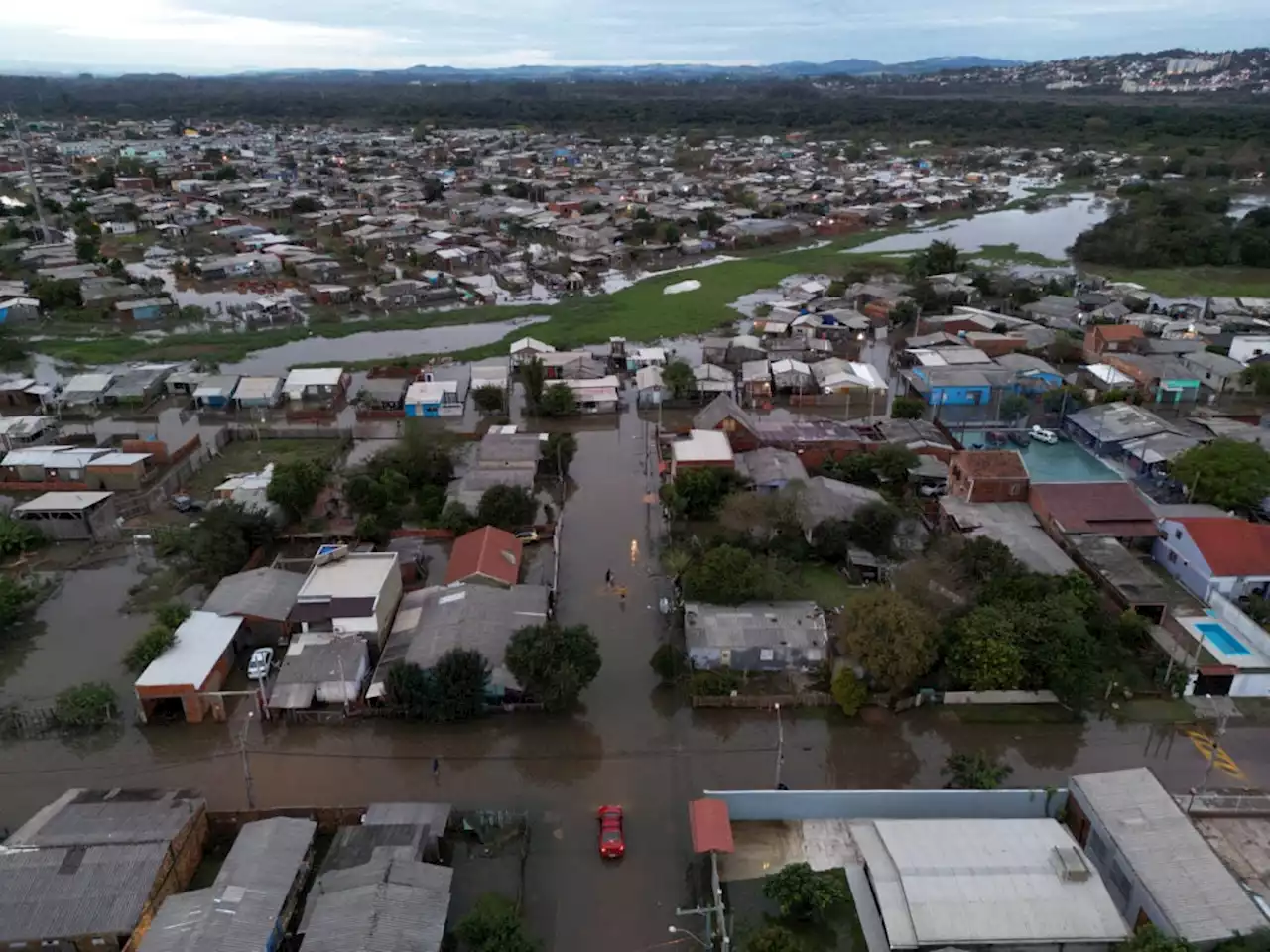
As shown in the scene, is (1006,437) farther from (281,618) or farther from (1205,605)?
(281,618)

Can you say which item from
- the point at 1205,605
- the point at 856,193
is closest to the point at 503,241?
the point at 856,193

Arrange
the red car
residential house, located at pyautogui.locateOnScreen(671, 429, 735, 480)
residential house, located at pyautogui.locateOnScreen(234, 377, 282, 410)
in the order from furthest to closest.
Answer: residential house, located at pyautogui.locateOnScreen(234, 377, 282, 410) < residential house, located at pyautogui.locateOnScreen(671, 429, 735, 480) < the red car

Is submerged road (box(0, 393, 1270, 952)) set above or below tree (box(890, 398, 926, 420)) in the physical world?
below

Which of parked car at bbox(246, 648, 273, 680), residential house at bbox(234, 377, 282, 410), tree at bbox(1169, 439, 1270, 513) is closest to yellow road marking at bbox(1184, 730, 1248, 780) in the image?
tree at bbox(1169, 439, 1270, 513)

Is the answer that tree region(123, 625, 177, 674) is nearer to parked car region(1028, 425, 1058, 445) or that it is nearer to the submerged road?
the submerged road

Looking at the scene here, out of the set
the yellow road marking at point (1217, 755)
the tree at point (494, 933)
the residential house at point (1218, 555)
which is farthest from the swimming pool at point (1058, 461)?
the tree at point (494, 933)

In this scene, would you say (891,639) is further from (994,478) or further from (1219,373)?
(1219,373)

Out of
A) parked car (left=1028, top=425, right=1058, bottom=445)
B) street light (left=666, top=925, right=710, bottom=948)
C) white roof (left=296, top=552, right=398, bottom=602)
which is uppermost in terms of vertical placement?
white roof (left=296, top=552, right=398, bottom=602)
